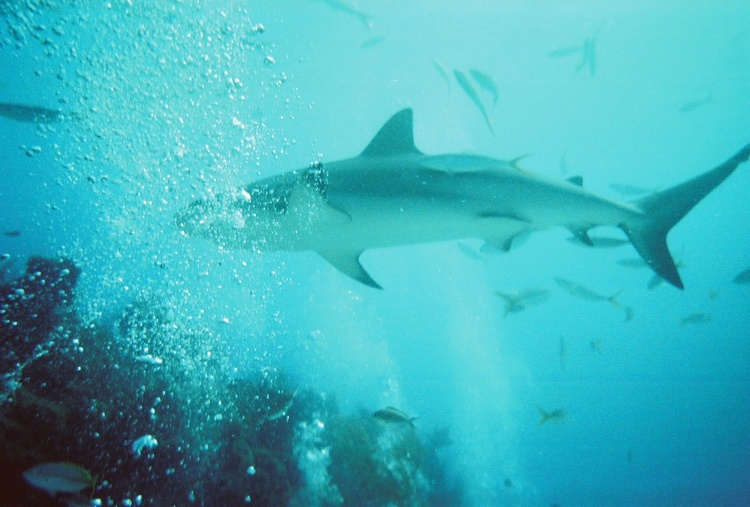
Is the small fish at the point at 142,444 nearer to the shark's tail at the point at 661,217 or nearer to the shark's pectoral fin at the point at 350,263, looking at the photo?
the shark's pectoral fin at the point at 350,263

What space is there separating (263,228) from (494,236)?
278 cm

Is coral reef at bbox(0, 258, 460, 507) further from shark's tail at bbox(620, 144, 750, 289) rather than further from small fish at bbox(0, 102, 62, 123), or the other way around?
shark's tail at bbox(620, 144, 750, 289)

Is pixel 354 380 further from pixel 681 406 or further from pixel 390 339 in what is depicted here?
pixel 681 406

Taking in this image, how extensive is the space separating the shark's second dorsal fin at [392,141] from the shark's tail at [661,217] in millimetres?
2533

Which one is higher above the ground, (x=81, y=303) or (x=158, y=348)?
(x=81, y=303)

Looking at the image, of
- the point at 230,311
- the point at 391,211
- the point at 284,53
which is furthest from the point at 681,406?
the point at 391,211

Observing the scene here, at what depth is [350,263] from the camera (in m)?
5.64

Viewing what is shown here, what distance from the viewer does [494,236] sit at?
4.66 meters

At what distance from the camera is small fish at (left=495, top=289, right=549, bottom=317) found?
9.82 m

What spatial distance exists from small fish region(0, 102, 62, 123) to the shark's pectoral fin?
4223 mm

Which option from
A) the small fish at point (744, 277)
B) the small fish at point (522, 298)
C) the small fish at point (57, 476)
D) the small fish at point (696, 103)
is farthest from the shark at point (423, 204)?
the small fish at point (696, 103)

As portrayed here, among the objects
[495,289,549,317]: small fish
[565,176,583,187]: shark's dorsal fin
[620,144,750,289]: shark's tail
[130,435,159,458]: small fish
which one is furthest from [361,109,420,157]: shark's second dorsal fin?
[495,289,549,317]: small fish

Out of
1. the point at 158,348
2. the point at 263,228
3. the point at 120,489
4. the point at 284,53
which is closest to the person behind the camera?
the point at 263,228

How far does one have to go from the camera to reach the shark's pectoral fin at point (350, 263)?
5.52m
